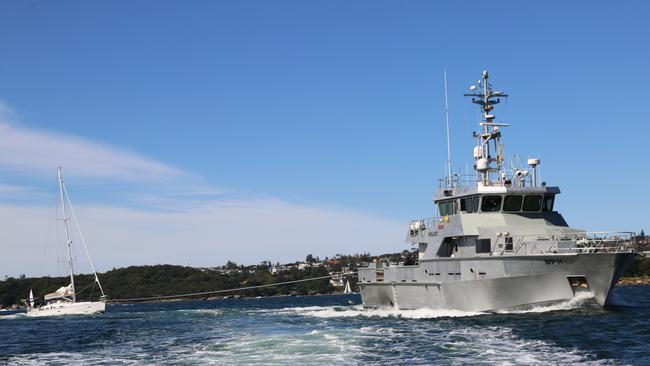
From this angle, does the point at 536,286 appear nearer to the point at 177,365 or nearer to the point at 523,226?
the point at 523,226

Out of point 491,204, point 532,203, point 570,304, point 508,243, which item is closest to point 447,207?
point 491,204

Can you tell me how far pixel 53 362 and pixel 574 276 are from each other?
21.5 m

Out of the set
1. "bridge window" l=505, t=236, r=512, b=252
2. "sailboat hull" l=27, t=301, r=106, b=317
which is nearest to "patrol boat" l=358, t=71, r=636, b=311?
"bridge window" l=505, t=236, r=512, b=252

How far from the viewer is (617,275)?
31.6m

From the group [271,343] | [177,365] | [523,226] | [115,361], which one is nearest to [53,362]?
[115,361]

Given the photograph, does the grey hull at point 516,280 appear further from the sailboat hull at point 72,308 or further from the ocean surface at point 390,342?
the sailboat hull at point 72,308

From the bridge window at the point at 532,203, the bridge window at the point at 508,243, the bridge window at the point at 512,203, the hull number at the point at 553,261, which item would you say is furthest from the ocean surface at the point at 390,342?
the bridge window at the point at 532,203

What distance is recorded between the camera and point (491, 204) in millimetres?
36062

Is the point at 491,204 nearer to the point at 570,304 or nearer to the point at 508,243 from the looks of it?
the point at 508,243

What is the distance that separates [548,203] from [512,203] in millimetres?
2177

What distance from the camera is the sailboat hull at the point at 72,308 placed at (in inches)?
2650

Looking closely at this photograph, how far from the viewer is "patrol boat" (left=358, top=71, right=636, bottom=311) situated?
104ft

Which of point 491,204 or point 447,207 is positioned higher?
point 447,207

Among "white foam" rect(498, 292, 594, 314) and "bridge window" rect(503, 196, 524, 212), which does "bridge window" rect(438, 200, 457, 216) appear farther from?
"white foam" rect(498, 292, 594, 314)
